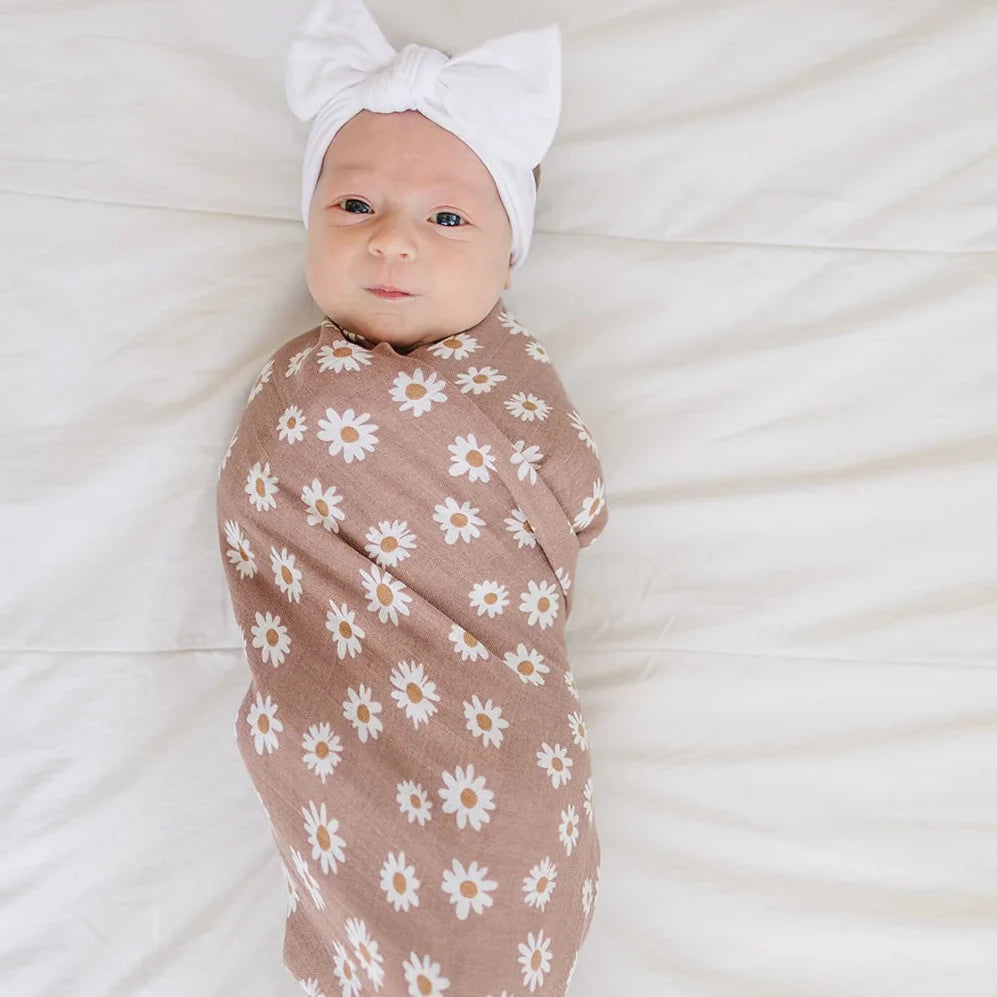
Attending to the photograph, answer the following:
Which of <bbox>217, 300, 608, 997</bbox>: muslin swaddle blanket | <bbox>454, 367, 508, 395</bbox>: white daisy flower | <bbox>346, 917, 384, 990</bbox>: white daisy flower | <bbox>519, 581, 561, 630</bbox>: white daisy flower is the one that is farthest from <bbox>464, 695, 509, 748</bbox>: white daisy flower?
<bbox>454, 367, 508, 395</bbox>: white daisy flower

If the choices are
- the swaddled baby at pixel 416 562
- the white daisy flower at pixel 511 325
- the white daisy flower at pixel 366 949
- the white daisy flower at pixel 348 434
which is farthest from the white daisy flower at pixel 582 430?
the white daisy flower at pixel 366 949

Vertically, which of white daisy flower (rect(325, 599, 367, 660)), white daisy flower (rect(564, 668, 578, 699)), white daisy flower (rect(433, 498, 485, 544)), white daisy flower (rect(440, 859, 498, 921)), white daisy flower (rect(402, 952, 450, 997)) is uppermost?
white daisy flower (rect(433, 498, 485, 544))

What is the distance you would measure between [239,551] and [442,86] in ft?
1.76

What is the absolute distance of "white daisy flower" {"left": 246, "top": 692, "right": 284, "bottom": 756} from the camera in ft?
3.39

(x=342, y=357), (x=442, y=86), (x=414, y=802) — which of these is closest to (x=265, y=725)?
(x=414, y=802)

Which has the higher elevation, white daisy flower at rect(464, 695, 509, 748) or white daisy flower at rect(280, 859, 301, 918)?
white daisy flower at rect(464, 695, 509, 748)

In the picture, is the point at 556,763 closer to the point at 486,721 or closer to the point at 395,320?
the point at 486,721

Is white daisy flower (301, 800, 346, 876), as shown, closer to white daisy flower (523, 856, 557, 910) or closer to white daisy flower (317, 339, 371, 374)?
white daisy flower (523, 856, 557, 910)

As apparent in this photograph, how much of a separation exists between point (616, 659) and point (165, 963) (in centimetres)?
59

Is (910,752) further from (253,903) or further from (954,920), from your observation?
(253,903)

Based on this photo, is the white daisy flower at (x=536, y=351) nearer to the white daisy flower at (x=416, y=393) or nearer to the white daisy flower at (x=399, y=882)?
the white daisy flower at (x=416, y=393)

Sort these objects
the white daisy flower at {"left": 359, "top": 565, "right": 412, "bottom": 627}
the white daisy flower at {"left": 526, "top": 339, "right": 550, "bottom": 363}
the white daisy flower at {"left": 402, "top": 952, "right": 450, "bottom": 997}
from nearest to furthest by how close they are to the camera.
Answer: the white daisy flower at {"left": 402, "top": 952, "right": 450, "bottom": 997}
the white daisy flower at {"left": 359, "top": 565, "right": 412, "bottom": 627}
the white daisy flower at {"left": 526, "top": 339, "right": 550, "bottom": 363}

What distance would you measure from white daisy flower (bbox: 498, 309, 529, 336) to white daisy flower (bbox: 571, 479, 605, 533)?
193 millimetres

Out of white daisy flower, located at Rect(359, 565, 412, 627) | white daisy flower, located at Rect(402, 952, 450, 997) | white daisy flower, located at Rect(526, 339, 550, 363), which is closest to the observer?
white daisy flower, located at Rect(402, 952, 450, 997)
